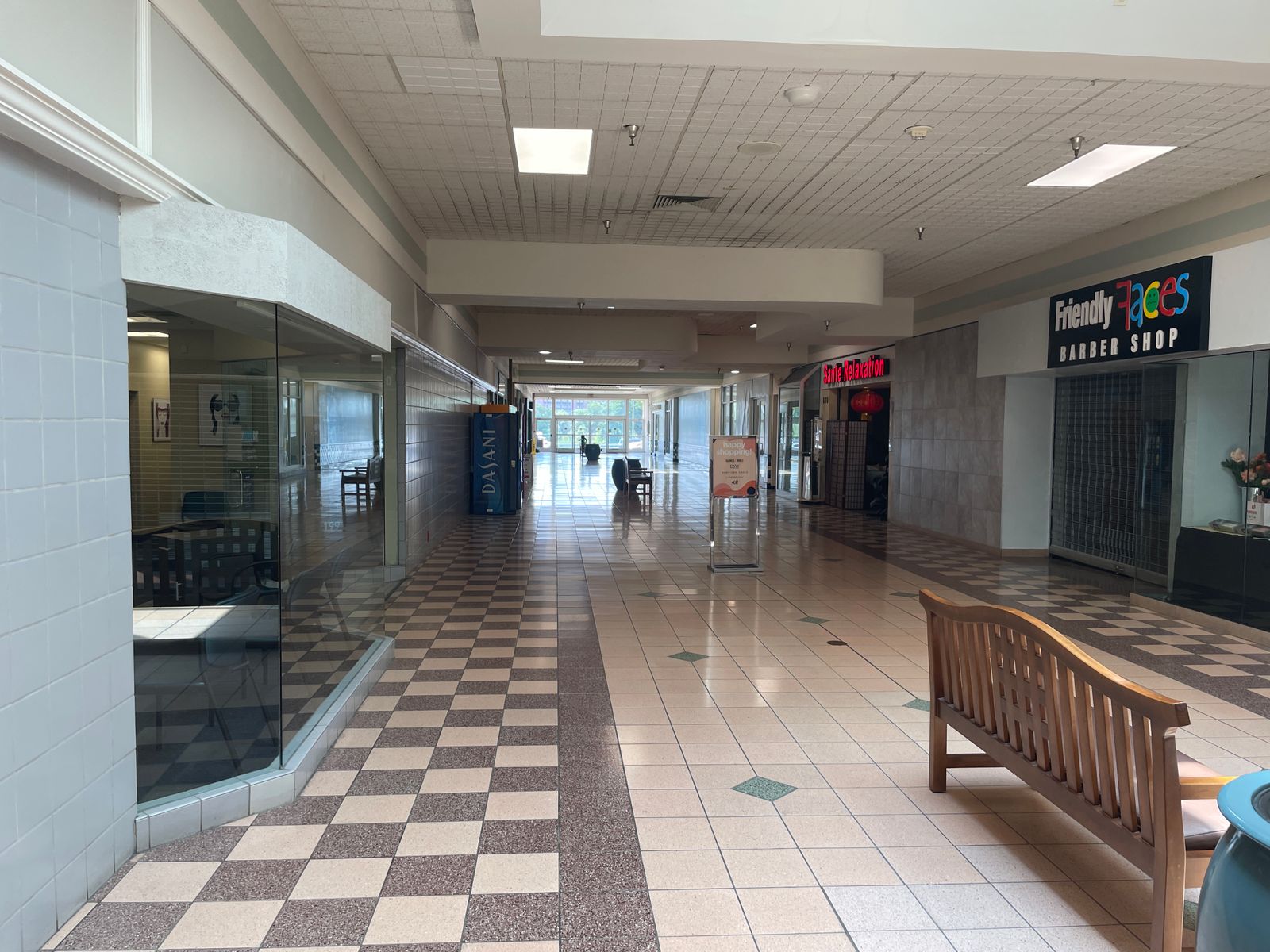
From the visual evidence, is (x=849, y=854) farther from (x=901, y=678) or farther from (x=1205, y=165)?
(x=1205, y=165)

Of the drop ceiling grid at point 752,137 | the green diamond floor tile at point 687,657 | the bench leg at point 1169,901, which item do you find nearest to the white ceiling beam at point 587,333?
the drop ceiling grid at point 752,137

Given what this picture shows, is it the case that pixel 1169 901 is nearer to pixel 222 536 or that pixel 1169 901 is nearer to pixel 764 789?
pixel 764 789

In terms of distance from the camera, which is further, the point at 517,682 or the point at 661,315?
the point at 661,315

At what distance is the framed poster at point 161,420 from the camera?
9.25ft

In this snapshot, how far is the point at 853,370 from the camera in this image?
47.4 ft

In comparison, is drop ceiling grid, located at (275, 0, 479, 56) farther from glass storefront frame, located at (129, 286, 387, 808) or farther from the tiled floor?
the tiled floor

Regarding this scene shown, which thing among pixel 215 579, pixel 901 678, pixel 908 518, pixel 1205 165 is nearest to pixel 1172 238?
pixel 1205 165

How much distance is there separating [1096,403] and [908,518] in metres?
3.78

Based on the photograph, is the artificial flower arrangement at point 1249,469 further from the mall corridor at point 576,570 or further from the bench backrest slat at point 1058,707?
the bench backrest slat at point 1058,707

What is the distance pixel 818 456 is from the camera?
53.0 ft

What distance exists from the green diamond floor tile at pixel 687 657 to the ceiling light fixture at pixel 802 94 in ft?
10.7

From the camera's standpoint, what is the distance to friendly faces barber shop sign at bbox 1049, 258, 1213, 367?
6.26 m

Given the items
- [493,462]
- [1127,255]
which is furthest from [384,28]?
[493,462]

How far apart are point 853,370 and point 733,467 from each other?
21.4 feet
